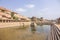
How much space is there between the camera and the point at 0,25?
38656 millimetres
